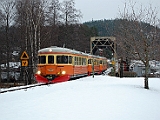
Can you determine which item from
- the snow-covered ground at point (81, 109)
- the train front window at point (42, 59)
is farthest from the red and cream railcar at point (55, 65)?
the snow-covered ground at point (81, 109)

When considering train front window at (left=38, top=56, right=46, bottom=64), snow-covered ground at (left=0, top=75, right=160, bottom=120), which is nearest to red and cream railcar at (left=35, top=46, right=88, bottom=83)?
train front window at (left=38, top=56, right=46, bottom=64)

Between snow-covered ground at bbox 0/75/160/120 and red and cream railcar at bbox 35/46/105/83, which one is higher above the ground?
red and cream railcar at bbox 35/46/105/83

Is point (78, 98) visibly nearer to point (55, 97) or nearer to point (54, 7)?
point (55, 97)

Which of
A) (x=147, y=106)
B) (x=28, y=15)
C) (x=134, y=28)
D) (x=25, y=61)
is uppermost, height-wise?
(x=28, y=15)

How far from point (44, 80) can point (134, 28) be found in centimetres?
734

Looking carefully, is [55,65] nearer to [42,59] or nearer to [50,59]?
[50,59]

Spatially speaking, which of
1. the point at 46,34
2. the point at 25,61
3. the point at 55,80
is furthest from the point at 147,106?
the point at 46,34

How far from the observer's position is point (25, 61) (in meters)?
16.7

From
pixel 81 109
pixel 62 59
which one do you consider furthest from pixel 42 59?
pixel 81 109

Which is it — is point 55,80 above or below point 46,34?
below

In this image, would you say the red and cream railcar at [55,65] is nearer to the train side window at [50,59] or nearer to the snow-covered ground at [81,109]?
the train side window at [50,59]

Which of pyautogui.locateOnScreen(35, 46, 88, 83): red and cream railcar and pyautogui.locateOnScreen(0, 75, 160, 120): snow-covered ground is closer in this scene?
pyautogui.locateOnScreen(0, 75, 160, 120): snow-covered ground

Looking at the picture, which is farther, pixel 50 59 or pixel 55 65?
pixel 50 59

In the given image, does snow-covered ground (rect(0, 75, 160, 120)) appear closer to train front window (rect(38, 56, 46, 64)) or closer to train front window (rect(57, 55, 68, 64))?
train front window (rect(57, 55, 68, 64))
